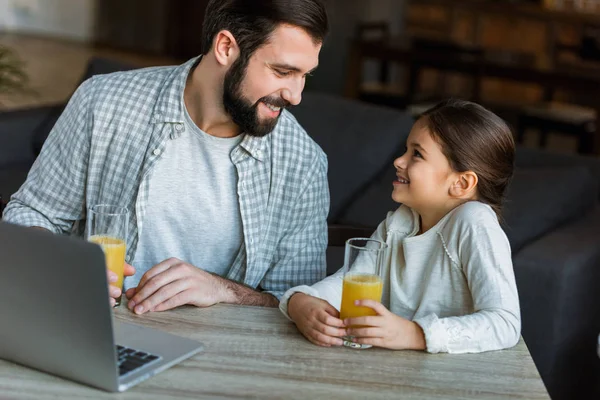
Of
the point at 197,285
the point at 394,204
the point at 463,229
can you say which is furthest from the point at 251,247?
the point at 394,204

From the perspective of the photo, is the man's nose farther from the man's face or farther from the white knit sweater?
the white knit sweater

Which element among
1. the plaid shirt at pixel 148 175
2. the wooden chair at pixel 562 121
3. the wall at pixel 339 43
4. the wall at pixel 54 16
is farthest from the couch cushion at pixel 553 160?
the wall at pixel 54 16

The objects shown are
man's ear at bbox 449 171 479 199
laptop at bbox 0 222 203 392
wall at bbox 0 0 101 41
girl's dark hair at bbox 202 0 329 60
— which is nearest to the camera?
laptop at bbox 0 222 203 392

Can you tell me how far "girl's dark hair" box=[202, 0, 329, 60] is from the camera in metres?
1.80

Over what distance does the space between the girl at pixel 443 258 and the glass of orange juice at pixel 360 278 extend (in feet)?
0.08

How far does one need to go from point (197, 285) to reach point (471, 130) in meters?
0.56

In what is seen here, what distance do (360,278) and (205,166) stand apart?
604mm

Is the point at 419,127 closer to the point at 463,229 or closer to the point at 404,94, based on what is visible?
the point at 463,229

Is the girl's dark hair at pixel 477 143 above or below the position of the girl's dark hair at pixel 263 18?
below

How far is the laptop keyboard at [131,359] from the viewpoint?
1236mm

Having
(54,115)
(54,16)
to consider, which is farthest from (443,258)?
(54,16)

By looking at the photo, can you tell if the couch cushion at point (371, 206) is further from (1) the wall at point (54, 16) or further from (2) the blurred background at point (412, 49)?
(1) the wall at point (54, 16)

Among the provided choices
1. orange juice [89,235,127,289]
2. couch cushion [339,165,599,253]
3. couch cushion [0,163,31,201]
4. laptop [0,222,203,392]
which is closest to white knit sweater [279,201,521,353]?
orange juice [89,235,127,289]

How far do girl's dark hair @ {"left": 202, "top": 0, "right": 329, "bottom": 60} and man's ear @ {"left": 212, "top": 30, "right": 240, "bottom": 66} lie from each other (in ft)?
0.04
